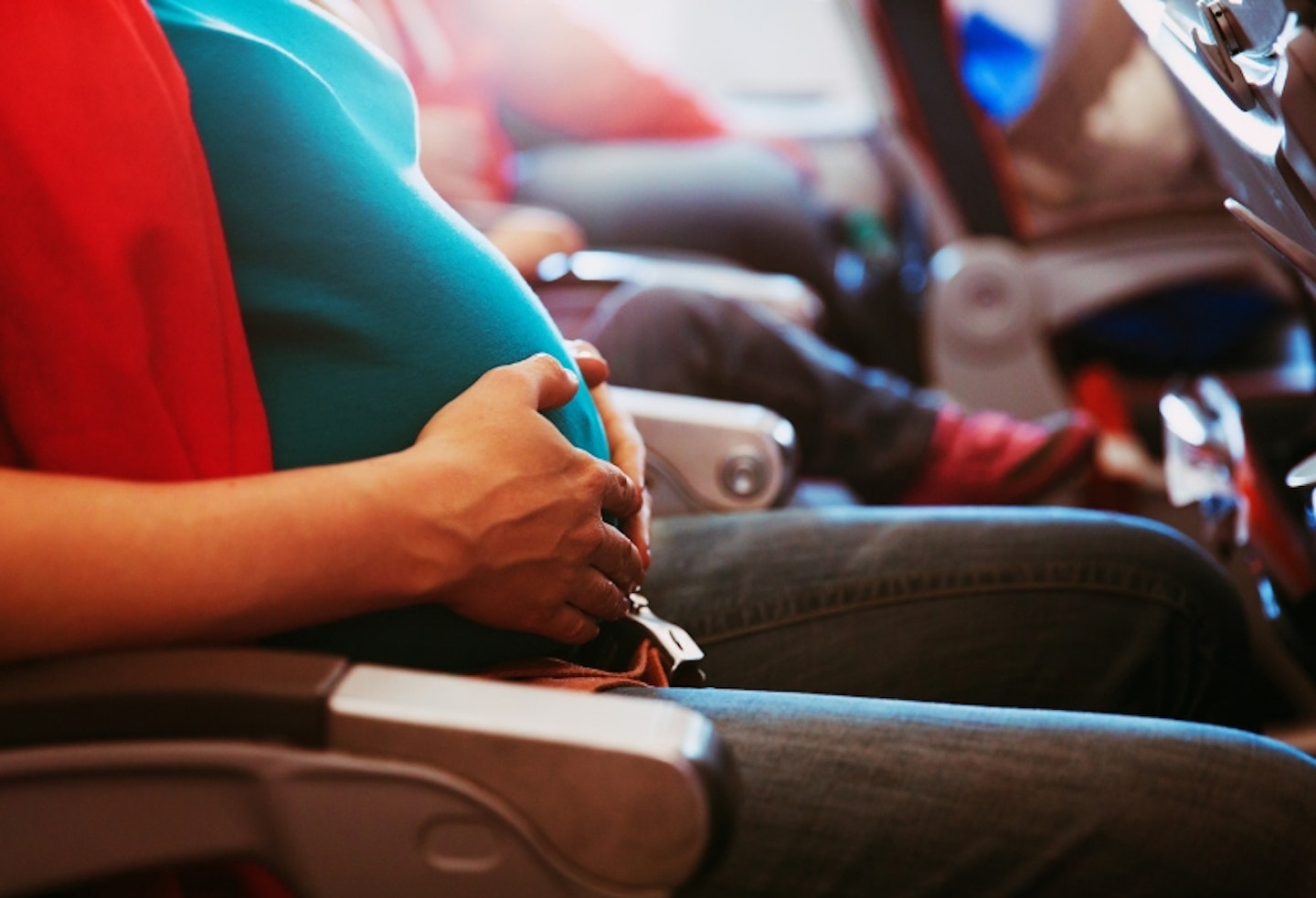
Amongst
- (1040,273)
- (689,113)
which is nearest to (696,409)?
(1040,273)

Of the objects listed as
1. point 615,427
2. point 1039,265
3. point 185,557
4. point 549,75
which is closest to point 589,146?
point 549,75

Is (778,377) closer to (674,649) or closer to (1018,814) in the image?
(674,649)

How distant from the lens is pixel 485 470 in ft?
1.88

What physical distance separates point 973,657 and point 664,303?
602 millimetres

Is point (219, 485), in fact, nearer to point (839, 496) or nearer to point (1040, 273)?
point (839, 496)

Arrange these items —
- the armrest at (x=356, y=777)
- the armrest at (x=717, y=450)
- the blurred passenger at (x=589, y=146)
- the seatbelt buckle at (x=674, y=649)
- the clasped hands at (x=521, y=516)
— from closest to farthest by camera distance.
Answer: the armrest at (x=356, y=777)
the clasped hands at (x=521, y=516)
the seatbelt buckle at (x=674, y=649)
the armrest at (x=717, y=450)
the blurred passenger at (x=589, y=146)

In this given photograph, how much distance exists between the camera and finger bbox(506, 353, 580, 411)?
629mm

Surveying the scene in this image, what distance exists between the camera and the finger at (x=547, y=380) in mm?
629

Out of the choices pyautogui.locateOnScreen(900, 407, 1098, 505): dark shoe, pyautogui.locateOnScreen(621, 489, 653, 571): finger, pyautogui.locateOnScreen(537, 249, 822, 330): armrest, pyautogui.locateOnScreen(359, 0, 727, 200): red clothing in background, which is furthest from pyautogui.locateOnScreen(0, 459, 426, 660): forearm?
pyautogui.locateOnScreen(359, 0, 727, 200): red clothing in background

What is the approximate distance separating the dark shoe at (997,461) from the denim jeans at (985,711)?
0.49 m

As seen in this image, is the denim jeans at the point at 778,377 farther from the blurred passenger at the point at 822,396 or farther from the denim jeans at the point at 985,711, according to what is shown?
the denim jeans at the point at 985,711

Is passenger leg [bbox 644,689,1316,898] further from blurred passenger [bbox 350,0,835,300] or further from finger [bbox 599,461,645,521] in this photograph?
blurred passenger [bbox 350,0,835,300]

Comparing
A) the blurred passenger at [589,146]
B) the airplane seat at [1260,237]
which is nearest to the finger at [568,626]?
the airplane seat at [1260,237]

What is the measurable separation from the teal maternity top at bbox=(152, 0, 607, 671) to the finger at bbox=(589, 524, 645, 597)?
0.17 feet
